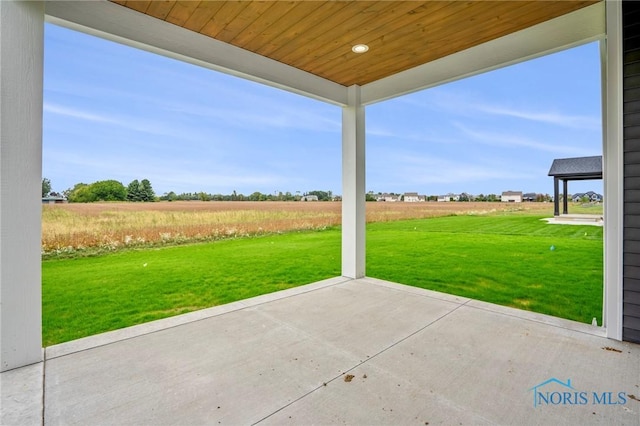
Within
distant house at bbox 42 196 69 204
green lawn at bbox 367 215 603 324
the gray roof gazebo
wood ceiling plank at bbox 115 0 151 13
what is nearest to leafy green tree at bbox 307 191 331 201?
green lawn at bbox 367 215 603 324

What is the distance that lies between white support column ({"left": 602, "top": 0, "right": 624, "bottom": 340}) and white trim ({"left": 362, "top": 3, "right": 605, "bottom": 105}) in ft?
0.48

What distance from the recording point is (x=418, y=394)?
1.62m

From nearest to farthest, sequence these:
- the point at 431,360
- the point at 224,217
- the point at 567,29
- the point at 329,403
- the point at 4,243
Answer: the point at 329,403 → the point at 4,243 → the point at 431,360 → the point at 567,29 → the point at 224,217

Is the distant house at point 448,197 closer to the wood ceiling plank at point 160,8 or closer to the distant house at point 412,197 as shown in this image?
the distant house at point 412,197

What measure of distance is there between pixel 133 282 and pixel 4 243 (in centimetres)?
249

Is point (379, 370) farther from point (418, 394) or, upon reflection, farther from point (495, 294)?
point (495, 294)

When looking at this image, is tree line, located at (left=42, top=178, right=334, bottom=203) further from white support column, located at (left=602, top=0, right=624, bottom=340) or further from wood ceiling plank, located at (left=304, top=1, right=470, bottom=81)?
white support column, located at (left=602, top=0, right=624, bottom=340)

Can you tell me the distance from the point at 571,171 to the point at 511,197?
128 centimetres

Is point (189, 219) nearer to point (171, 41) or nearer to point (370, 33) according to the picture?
point (171, 41)

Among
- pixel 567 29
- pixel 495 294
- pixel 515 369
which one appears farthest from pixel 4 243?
pixel 495 294

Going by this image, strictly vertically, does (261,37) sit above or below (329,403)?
above

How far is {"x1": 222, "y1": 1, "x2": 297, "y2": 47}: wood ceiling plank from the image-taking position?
2.24 m

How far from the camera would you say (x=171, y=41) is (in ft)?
8.21

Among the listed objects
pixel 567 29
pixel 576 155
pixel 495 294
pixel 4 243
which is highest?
pixel 567 29
